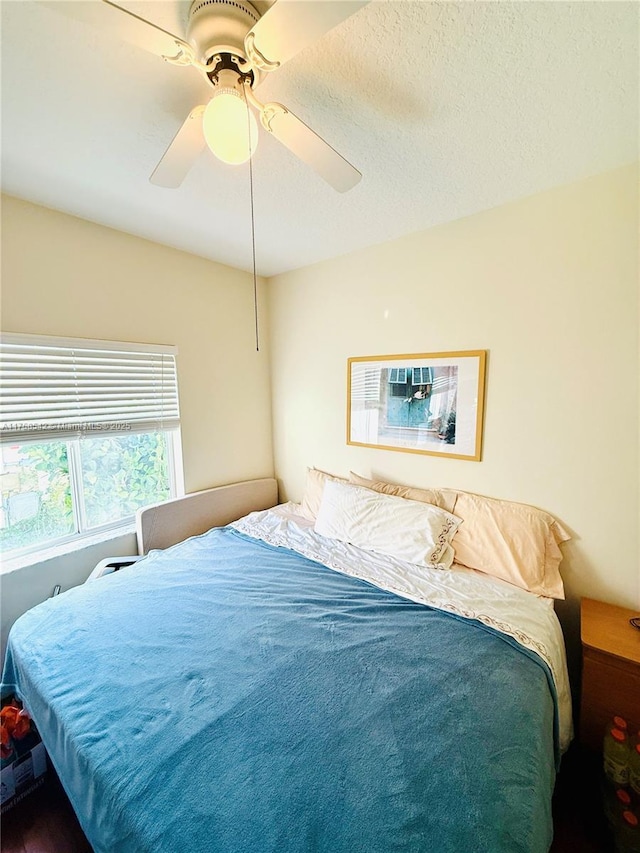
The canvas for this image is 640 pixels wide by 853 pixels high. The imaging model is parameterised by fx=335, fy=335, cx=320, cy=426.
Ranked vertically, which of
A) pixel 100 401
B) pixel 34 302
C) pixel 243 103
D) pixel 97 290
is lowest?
pixel 100 401

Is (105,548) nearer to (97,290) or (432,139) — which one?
(97,290)

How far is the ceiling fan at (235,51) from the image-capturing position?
0.69 meters

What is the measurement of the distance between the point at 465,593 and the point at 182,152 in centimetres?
206

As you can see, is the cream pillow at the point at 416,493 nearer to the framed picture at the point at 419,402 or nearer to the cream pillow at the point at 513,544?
the cream pillow at the point at 513,544

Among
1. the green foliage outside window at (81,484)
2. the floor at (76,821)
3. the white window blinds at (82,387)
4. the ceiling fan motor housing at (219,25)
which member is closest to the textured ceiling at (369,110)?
the ceiling fan motor housing at (219,25)

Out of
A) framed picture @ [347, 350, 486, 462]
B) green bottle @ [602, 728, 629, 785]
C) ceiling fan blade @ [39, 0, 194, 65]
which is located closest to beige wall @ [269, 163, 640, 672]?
framed picture @ [347, 350, 486, 462]

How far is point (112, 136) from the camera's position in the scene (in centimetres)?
126

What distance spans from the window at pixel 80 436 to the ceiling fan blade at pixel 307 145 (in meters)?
1.56

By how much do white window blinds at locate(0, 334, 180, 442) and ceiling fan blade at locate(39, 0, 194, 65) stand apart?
4.85 feet

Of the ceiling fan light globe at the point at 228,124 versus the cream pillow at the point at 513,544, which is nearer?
the ceiling fan light globe at the point at 228,124

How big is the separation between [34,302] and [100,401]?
59cm

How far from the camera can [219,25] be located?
0.83 meters

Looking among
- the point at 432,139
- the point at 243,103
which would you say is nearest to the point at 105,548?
the point at 243,103

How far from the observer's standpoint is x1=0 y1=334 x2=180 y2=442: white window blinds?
5.60ft
